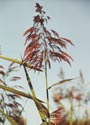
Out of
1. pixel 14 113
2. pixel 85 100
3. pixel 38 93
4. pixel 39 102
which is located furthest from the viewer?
pixel 38 93

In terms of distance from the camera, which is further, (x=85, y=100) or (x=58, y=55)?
(x=85, y=100)

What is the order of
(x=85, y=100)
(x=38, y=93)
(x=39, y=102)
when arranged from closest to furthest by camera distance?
(x=39, y=102), (x=85, y=100), (x=38, y=93)

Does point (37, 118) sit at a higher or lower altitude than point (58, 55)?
lower

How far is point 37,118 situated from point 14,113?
→ 7.5 inches

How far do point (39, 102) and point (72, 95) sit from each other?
598 mm

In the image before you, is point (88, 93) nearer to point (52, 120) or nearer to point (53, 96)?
point (53, 96)

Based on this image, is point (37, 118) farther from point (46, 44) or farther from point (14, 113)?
point (46, 44)

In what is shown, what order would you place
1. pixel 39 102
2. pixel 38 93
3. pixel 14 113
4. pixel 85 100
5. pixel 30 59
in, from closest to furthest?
pixel 39 102 < pixel 30 59 < pixel 14 113 < pixel 85 100 < pixel 38 93

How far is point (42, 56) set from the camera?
2.71 feet

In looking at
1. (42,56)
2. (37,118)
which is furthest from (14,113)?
(42,56)

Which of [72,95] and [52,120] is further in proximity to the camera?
[72,95]

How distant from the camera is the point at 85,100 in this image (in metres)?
1.29

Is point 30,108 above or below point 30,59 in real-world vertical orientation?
below

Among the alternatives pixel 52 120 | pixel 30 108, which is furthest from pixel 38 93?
pixel 52 120
